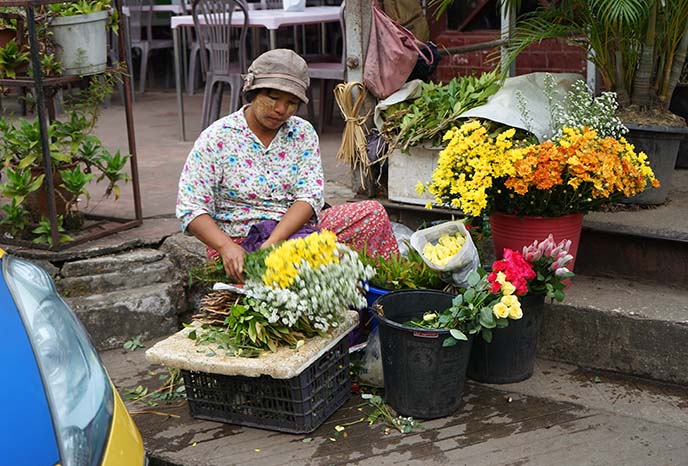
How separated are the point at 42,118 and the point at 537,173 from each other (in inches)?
98.1

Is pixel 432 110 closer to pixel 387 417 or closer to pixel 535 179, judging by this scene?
pixel 535 179

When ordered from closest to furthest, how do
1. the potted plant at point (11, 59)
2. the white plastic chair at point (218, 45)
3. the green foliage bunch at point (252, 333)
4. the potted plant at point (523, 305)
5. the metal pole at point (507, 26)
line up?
1. the green foliage bunch at point (252, 333)
2. the potted plant at point (523, 305)
3. the potted plant at point (11, 59)
4. the metal pole at point (507, 26)
5. the white plastic chair at point (218, 45)

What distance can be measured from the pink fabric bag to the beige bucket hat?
1266 millimetres

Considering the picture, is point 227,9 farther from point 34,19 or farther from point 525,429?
point 525,429

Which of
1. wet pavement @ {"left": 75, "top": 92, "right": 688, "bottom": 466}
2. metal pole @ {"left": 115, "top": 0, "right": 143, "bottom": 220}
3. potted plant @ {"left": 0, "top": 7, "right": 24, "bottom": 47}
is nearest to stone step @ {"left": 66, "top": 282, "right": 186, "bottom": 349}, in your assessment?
wet pavement @ {"left": 75, "top": 92, "right": 688, "bottom": 466}

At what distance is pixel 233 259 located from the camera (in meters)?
3.72

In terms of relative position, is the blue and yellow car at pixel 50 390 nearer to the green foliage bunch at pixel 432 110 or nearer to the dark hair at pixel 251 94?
the dark hair at pixel 251 94

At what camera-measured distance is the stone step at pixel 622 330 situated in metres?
3.91

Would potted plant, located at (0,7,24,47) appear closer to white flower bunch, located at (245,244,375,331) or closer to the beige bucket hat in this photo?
the beige bucket hat

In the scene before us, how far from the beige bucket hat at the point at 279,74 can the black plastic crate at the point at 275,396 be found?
1.10m

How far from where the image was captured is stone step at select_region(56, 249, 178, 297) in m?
4.66

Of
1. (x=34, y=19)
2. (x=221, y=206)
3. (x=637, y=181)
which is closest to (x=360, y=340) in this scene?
(x=221, y=206)

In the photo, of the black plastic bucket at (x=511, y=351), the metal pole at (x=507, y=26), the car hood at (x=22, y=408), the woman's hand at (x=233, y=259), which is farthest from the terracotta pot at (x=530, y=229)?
the car hood at (x=22, y=408)

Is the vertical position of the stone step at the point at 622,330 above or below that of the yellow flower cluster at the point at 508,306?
below
